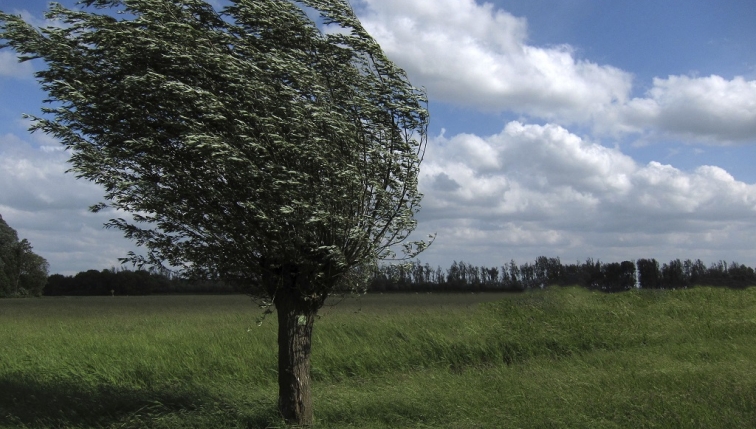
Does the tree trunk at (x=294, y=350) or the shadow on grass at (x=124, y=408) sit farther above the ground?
the tree trunk at (x=294, y=350)

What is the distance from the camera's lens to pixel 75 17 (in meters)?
10.9

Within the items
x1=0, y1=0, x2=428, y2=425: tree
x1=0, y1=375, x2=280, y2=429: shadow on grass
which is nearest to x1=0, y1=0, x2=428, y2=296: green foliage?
x1=0, y1=0, x2=428, y2=425: tree

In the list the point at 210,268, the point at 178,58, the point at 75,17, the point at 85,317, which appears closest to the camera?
the point at 178,58

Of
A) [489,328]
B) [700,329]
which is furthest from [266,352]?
[700,329]

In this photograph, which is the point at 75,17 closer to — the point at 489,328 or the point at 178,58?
the point at 178,58

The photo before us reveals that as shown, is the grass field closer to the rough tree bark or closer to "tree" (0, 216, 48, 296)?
the rough tree bark

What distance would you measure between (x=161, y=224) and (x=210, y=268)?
4.20 feet

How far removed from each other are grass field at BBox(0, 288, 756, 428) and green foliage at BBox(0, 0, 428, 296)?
3672 mm

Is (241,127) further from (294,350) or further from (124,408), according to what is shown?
(124,408)

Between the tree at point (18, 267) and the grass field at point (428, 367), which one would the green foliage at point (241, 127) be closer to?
the grass field at point (428, 367)

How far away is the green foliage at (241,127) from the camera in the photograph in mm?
10195

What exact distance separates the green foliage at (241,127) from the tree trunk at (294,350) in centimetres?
31

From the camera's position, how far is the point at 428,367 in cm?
1992

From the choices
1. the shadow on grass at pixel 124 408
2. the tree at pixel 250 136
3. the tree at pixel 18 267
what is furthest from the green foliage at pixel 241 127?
the tree at pixel 18 267
